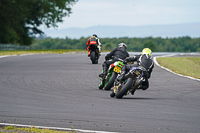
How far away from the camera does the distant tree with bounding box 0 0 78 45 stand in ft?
186

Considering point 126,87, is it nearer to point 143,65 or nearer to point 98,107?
point 143,65

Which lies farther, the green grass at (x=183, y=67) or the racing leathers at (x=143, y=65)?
the green grass at (x=183, y=67)

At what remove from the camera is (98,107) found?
10672mm

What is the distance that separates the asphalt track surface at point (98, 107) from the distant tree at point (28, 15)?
4051 centimetres

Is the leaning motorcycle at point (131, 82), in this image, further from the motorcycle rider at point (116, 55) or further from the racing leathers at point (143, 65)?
the motorcycle rider at point (116, 55)

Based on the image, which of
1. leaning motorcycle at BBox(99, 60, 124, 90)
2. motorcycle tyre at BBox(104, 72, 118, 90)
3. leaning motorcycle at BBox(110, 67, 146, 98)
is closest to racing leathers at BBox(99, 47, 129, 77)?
leaning motorcycle at BBox(99, 60, 124, 90)

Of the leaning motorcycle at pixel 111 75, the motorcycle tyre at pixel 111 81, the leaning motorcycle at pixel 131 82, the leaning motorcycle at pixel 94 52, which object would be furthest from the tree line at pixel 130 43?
the leaning motorcycle at pixel 131 82

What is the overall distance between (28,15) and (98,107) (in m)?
53.0

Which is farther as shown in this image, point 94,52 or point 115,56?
point 94,52

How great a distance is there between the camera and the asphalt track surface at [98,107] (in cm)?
862

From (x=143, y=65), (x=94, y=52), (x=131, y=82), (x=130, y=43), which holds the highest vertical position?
(x=143, y=65)

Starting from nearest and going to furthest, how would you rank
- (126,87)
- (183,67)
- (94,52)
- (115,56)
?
1. (126,87)
2. (115,56)
3. (183,67)
4. (94,52)

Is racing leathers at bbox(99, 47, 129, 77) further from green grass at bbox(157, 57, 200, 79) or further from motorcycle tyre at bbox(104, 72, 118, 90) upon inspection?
green grass at bbox(157, 57, 200, 79)

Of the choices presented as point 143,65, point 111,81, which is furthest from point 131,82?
point 111,81
